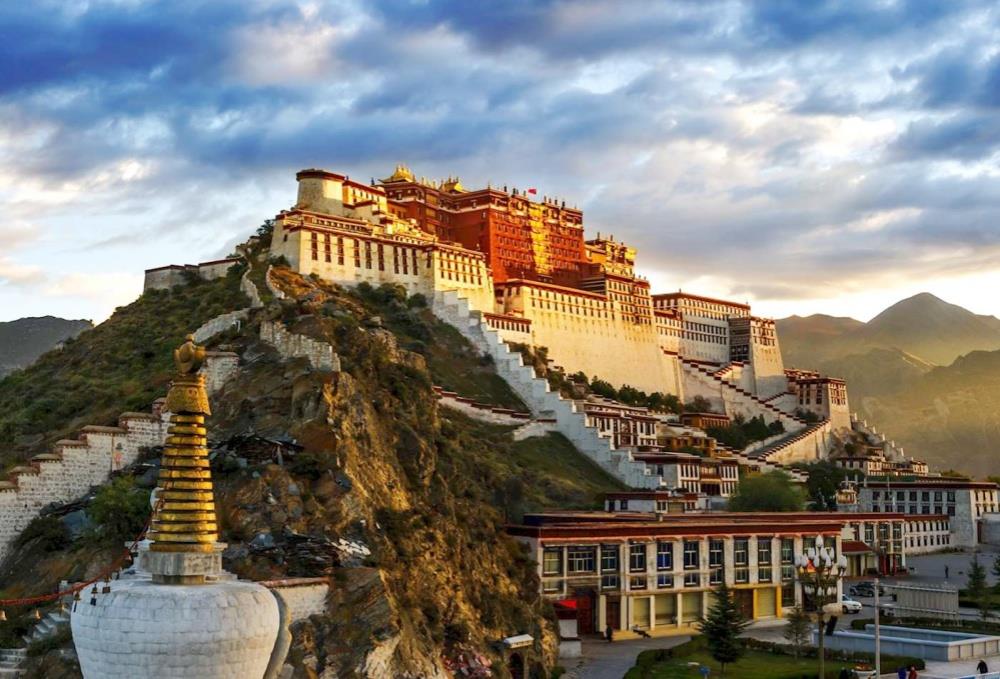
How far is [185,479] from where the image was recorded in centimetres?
2233

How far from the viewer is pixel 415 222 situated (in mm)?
114312

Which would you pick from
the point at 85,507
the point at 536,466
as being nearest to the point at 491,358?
the point at 536,466

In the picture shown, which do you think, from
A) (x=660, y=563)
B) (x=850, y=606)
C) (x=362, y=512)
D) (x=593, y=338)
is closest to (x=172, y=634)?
(x=362, y=512)

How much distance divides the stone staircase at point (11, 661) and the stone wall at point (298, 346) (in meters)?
18.0

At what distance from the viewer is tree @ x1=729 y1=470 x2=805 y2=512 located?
8306cm

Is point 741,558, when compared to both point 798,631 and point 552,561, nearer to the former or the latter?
point 552,561

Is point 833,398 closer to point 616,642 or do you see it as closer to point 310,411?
point 616,642

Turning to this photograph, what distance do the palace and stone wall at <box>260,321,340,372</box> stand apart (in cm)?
3535

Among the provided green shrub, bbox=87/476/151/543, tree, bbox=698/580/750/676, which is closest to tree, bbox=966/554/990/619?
tree, bbox=698/580/750/676

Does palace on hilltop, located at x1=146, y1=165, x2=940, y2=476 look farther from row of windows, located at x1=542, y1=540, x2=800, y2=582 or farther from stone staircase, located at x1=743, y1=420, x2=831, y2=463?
row of windows, located at x1=542, y1=540, x2=800, y2=582

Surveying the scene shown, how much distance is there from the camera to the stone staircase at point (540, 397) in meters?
88.8

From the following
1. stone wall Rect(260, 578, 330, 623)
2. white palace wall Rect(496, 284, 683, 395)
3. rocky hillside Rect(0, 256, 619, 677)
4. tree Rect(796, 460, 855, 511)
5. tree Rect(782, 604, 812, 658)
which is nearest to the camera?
stone wall Rect(260, 578, 330, 623)

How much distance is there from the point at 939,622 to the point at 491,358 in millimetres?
45072

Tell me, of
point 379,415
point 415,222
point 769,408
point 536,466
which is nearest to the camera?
point 379,415
